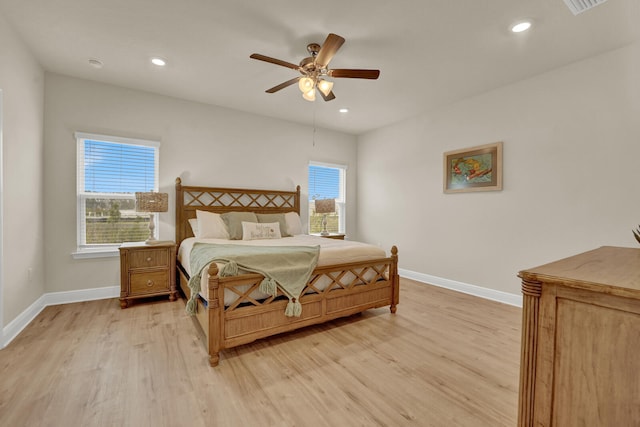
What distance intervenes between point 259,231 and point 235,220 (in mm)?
398

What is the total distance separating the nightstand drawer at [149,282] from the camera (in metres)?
3.24

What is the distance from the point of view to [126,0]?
2117 mm

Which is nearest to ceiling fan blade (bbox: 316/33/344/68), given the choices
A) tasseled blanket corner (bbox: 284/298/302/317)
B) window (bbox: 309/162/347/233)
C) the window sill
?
tasseled blanket corner (bbox: 284/298/302/317)

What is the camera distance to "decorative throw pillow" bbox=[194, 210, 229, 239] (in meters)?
3.74

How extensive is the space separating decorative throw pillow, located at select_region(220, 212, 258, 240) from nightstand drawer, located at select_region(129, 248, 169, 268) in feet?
2.74

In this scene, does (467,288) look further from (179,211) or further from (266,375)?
(179,211)

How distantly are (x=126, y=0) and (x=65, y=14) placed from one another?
A: 2.14 ft

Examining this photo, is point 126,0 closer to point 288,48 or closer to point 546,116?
point 288,48

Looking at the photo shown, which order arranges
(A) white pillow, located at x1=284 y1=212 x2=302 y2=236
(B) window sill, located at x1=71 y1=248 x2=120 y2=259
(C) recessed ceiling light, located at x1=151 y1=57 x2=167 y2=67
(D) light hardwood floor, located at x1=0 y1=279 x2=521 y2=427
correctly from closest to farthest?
(D) light hardwood floor, located at x1=0 y1=279 x2=521 y2=427 → (C) recessed ceiling light, located at x1=151 y1=57 x2=167 y2=67 → (B) window sill, located at x1=71 y1=248 x2=120 y2=259 → (A) white pillow, located at x1=284 y1=212 x2=302 y2=236

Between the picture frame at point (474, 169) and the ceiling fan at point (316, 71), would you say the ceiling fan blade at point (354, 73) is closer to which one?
the ceiling fan at point (316, 71)

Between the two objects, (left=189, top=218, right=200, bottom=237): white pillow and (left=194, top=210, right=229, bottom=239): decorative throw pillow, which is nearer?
(left=194, top=210, right=229, bottom=239): decorative throw pillow

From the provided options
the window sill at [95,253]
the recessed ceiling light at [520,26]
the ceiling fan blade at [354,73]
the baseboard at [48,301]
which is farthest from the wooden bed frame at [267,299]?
the recessed ceiling light at [520,26]

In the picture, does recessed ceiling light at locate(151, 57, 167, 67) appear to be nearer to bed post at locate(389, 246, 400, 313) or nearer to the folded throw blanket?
the folded throw blanket

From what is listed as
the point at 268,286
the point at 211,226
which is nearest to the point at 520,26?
the point at 268,286
